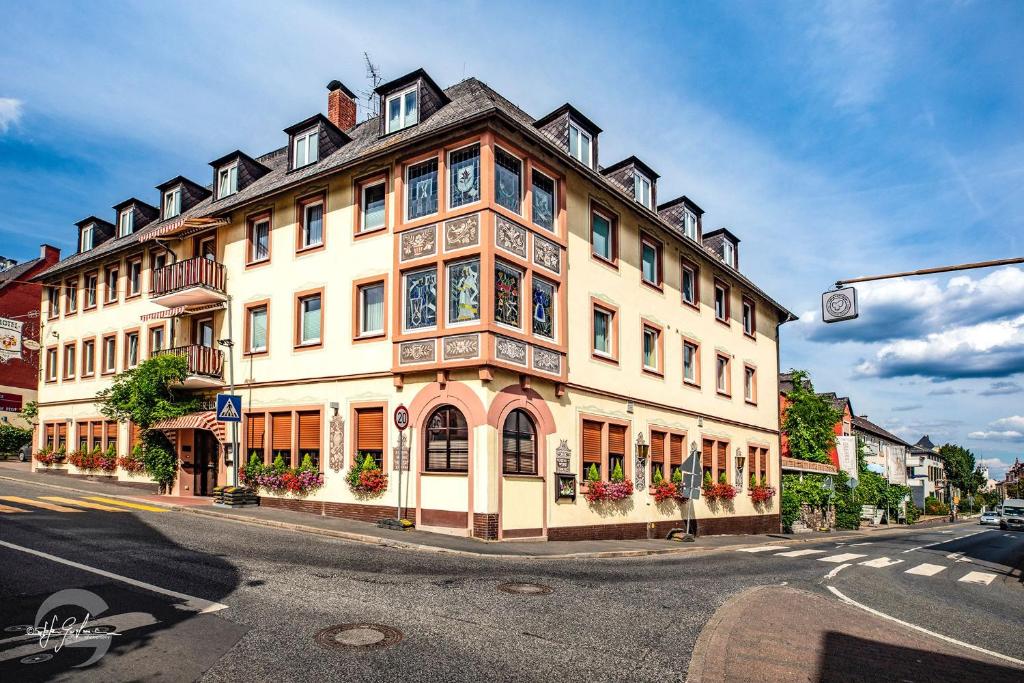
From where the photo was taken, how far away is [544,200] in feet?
65.6

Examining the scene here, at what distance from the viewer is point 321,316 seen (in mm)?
21438

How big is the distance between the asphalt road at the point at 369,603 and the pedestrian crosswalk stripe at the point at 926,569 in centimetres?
135

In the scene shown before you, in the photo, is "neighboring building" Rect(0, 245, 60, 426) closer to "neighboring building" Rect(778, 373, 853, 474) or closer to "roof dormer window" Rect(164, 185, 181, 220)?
"roof dormer window" Rect(164, 185, 181, 220)

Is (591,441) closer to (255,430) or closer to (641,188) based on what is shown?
(641,188)

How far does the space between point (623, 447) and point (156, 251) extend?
18.6 m

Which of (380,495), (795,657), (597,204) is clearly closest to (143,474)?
(380,495)

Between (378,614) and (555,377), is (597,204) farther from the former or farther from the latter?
(378,614)

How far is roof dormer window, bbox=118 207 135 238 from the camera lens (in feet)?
105

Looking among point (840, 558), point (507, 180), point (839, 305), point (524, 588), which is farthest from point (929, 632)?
point (507, 180)

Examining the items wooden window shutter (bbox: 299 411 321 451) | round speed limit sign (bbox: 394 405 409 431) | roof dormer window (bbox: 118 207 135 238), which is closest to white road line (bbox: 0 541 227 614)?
round speed limit sign (bbox: 394 405 409 431)

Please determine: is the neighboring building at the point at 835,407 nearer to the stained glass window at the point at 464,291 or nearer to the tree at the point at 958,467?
the stained glass window at the point at 464,291

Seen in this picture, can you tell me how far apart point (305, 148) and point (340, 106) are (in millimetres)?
4584

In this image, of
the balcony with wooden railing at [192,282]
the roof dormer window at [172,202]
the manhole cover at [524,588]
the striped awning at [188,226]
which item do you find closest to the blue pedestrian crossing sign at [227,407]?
the balcony with wooden railing at [192,282]

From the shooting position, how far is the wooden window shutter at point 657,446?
24.5 m
